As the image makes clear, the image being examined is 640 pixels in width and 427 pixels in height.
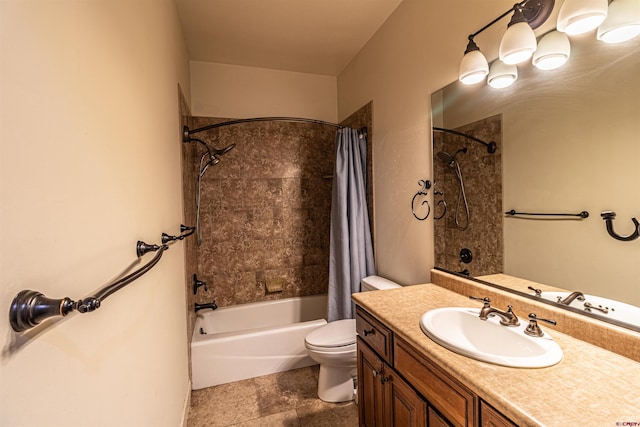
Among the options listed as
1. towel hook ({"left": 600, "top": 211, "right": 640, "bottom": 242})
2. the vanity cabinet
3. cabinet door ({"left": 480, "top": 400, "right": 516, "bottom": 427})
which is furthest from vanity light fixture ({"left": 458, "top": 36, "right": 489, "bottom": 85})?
cabinet door ({"left": 480, "top": 400, "right": 516, "bottom": 427})

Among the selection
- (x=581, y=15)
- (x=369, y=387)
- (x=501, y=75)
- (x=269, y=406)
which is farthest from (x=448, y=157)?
(x=269, y=406)

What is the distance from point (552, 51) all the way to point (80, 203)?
5.30ft

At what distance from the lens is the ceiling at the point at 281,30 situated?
1.98m

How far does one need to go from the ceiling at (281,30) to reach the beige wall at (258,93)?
9cm

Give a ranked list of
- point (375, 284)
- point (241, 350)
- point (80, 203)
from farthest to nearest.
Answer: point (241, 350) → point (375, 284) → point (80, 203)

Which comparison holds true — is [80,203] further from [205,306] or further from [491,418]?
[205,306]

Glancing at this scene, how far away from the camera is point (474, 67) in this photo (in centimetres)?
135

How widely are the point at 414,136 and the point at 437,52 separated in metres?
0.49

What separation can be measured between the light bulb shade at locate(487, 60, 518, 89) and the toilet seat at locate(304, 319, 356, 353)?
1.68 m

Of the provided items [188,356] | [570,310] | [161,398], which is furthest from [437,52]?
[188,356]

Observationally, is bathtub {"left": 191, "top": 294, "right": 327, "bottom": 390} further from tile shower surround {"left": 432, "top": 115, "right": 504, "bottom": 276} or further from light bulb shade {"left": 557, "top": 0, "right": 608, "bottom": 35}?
light bulb shade {"left": 557, "top": 0, "right": 608, "bottom": 35}

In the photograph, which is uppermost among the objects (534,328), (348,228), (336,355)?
(348,228)

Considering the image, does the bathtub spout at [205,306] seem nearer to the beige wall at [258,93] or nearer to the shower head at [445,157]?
the beige wall at [258,93]

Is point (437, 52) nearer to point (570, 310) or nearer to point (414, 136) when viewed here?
point (414, 136)
